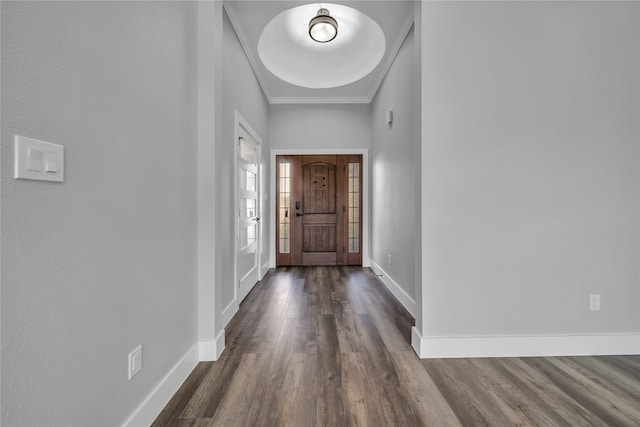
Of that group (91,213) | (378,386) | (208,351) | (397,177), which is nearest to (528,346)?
(378,386)

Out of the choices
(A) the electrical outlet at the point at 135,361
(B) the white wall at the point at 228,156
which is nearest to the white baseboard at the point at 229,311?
(B) the white wall at the point at 228,156

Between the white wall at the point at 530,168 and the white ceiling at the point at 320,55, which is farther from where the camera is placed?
the white ceiling at the point at 320,55

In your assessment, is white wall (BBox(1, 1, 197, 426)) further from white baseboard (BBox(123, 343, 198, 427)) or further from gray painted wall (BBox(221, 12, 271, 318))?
gray painted wall (BBox(221, 12, 271, 318))

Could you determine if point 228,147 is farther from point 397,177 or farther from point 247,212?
point 397,177

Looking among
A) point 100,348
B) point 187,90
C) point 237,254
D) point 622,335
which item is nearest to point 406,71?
point 187,90

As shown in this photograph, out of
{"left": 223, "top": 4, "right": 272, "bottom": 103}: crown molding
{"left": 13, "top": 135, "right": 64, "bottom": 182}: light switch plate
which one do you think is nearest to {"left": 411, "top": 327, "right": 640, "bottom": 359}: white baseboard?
{"left": 13, "top": 135, "right": 64, "bottom": 182}: light switch plate

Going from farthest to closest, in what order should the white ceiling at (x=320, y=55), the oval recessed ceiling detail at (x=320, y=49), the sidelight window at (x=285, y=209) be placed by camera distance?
the sidelight window at (x=285, y=209), the oval recessed ceiling detail at (x=320, y=49), the white ceiling at (x=320, y=55)

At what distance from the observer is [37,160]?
0.79 m

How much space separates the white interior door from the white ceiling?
90 centimetres

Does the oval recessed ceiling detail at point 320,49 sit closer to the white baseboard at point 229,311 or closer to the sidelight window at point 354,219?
the sidelight window at point 354,219

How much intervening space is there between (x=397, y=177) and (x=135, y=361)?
273 centimetres

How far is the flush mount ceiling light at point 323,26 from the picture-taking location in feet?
9.56

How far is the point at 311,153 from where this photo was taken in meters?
4.58

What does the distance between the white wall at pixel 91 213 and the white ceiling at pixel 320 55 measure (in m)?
1.18
